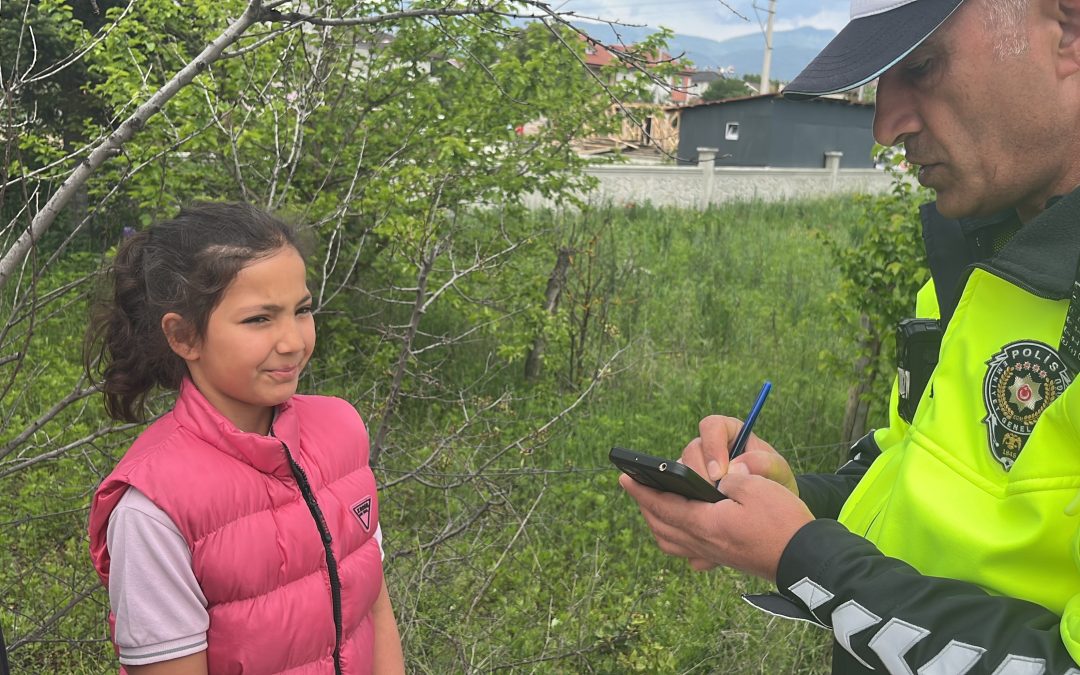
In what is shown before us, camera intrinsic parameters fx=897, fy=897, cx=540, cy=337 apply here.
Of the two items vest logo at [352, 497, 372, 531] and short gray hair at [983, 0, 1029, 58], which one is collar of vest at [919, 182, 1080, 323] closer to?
short gray hair at [983, 0, 1029, 58]

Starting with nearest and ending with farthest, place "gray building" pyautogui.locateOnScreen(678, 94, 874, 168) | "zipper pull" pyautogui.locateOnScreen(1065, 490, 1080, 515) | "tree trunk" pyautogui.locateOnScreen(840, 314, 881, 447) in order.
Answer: "zipper pull" pyautogui.locateOnScreen(1065, 490, 1080, 515) < "tree trunk" pyautogui.locateOnScreen(840, 314, 881, 447) < "gray building" pyautogui.locateOnScreen(678, 94, 874, 168)

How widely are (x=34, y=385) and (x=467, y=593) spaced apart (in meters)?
2.91

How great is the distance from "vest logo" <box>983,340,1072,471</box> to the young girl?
1052 mm

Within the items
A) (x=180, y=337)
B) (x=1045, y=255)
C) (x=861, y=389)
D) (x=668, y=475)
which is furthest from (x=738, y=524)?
(x=861, y=389)

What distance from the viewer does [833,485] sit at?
5.67 feet


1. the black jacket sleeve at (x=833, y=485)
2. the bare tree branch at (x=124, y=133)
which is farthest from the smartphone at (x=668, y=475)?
the bare tree branch at (x=124, y=133)

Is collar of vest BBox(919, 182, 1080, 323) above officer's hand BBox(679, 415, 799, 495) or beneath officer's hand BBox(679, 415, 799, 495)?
above

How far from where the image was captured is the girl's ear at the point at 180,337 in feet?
5.03

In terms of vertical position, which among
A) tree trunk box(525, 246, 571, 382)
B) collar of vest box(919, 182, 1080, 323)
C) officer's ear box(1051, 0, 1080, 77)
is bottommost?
tree trunk box(525, 246, 571, 382)

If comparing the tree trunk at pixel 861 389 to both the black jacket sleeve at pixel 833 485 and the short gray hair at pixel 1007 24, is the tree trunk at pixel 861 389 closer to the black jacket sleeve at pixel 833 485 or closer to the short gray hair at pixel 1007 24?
the black jacket sleeve at pixel 833 485

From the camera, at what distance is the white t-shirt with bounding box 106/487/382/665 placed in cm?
137

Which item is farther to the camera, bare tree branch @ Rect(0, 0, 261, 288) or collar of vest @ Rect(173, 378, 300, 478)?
bare tree branch @ Rect(0, 0, 261, 288)

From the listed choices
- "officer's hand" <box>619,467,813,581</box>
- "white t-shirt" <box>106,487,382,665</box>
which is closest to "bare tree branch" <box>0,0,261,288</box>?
"white t-shirt" <box>106,487,382,665</box>

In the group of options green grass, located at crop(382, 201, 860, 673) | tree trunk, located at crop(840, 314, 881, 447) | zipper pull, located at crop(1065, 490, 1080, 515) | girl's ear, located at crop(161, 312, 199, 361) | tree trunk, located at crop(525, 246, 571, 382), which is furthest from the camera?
tree trunk, located at crop(525, 246, 571, 382)
